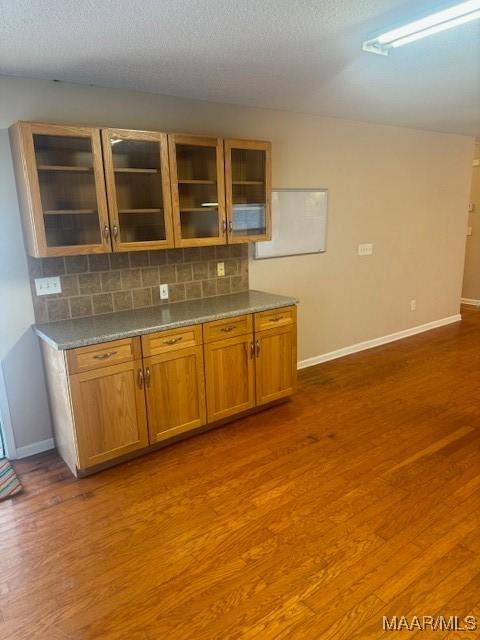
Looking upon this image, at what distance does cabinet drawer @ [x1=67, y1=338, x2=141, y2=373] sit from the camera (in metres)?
2.47

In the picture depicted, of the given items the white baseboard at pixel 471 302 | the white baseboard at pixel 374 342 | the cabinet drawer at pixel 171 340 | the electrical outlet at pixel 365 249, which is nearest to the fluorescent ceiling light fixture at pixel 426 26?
the cabinet drawer at pixel 171 340

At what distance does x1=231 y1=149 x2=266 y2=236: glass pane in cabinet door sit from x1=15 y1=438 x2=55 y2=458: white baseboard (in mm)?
2043

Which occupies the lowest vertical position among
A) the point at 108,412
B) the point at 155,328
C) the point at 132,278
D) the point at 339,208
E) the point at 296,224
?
the point at 108,412

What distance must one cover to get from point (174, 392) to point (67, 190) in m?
1.46

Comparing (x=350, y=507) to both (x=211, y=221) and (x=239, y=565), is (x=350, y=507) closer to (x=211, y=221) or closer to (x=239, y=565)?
(x=239, y=565)

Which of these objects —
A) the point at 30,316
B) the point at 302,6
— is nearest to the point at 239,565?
the point at 30,316

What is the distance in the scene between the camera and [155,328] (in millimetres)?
2725

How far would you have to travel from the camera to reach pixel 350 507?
91.7 inches

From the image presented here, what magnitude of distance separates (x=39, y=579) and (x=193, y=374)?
143cm

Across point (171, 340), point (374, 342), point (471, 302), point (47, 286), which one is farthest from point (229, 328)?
point (471, 302)

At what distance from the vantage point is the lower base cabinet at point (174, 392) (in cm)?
280

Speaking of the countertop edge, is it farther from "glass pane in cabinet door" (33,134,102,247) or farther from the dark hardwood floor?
the dark hardwood floor

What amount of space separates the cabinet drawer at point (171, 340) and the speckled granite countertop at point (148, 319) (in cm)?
4

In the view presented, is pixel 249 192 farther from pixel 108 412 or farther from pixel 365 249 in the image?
pixel 108 412
